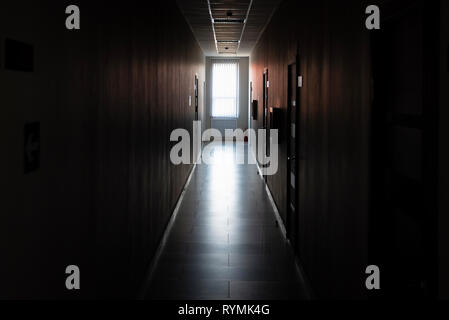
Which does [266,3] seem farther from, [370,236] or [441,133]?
[441,133]

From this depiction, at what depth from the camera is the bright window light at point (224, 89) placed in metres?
19.5

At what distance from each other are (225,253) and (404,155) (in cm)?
361

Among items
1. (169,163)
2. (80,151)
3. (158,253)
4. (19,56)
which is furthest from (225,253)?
(19,56)

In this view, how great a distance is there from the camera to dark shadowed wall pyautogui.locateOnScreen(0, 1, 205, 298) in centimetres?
168

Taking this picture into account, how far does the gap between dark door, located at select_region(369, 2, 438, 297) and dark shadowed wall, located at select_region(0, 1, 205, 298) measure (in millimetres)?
1491

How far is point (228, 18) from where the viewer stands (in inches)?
351

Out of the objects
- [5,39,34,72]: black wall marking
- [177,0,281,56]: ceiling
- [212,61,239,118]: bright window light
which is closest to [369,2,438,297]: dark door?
[5,39,34,72]: black wall marking

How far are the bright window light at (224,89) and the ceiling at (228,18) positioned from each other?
20.5 feet

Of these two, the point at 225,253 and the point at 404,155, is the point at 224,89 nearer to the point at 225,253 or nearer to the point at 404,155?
the point at 225,253

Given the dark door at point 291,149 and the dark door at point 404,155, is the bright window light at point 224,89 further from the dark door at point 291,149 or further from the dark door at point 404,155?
the dark door at point 404,155

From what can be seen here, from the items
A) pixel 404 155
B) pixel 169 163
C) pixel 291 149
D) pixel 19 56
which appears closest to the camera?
pixel 19 56

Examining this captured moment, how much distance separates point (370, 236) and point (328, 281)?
1.18 meters

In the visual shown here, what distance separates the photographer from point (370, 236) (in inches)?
104

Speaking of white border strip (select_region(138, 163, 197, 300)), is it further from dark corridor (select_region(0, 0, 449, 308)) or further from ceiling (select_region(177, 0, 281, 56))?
ceiling (select_region(177, 0, 281, 56))
